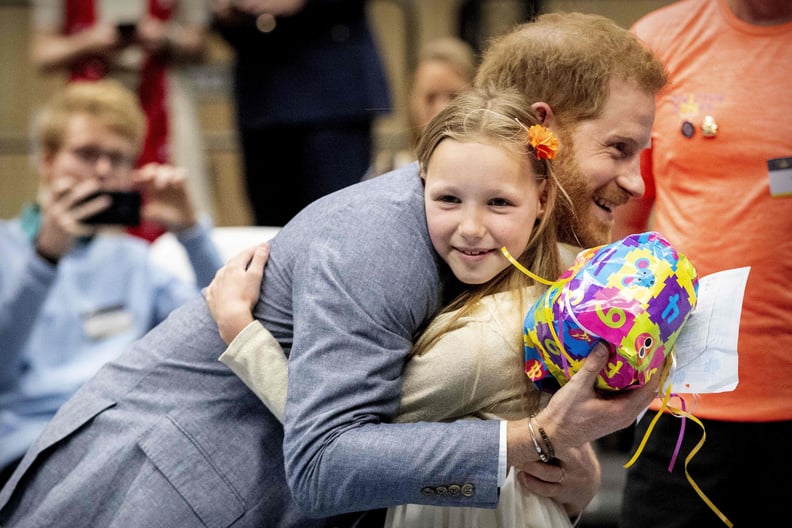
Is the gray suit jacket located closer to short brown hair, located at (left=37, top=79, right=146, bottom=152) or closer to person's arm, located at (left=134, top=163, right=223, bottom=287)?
person's arm, located at (left=134, top=163, right=223, bottom=287)

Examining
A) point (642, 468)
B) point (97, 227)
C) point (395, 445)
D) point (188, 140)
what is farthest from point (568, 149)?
point (188, 140)

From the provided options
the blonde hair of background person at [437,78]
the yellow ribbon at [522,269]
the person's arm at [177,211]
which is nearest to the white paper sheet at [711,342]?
the yellow ribbon at [522,269]

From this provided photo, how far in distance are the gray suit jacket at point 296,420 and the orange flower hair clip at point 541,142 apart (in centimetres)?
20

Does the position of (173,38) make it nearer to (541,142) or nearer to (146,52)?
(146,52)

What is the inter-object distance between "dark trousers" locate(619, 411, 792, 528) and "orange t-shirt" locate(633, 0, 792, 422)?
0.14 feet

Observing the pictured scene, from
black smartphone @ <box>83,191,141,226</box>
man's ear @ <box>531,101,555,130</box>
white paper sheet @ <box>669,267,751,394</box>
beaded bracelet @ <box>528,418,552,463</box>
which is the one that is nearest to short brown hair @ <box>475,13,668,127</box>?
man's ear @ <box>531,101,555,130</box>

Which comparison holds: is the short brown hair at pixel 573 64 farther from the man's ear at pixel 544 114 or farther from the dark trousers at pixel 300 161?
the dark trousers at pixel 300 161

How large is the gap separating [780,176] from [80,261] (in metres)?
2.06

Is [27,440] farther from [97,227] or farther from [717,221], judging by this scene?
[717,221]

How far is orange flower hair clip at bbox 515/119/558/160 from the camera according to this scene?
1482 mm

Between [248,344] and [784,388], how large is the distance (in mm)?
978

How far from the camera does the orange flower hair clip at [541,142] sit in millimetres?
1482

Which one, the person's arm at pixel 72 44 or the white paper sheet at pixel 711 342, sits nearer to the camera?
the white paper sheet at pixel 711 342

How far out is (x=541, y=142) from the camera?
148 centimetres
